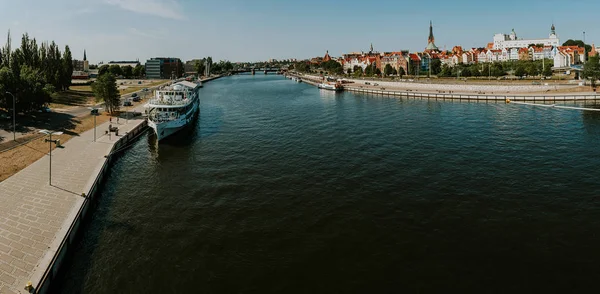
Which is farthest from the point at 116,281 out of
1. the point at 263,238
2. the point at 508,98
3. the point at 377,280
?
the point at 508,98

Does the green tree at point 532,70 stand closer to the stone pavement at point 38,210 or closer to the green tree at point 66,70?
the stone pavement at point 38,210

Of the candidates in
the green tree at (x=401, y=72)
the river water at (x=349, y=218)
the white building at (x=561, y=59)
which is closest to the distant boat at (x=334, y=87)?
the green tree at (x=401, y=72)

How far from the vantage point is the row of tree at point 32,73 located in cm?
5391

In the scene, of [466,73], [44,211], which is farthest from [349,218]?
[466,73]

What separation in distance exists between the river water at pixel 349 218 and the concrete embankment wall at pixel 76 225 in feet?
2.31

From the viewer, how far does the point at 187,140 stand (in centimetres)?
5462

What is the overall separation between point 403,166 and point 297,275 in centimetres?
2208

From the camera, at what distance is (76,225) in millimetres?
24828

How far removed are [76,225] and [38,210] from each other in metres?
3.44

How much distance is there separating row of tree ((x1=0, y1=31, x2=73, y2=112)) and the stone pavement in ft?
68.0

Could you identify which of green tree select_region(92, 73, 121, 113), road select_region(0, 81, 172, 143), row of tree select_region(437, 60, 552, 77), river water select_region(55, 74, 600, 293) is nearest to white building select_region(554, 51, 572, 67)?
row of tree select_region(437, 60, 552, 77)

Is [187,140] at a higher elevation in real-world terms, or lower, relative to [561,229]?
higher

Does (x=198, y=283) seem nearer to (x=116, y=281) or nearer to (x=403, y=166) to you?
(x=116, y=281)

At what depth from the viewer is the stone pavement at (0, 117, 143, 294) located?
19312 millimetres
